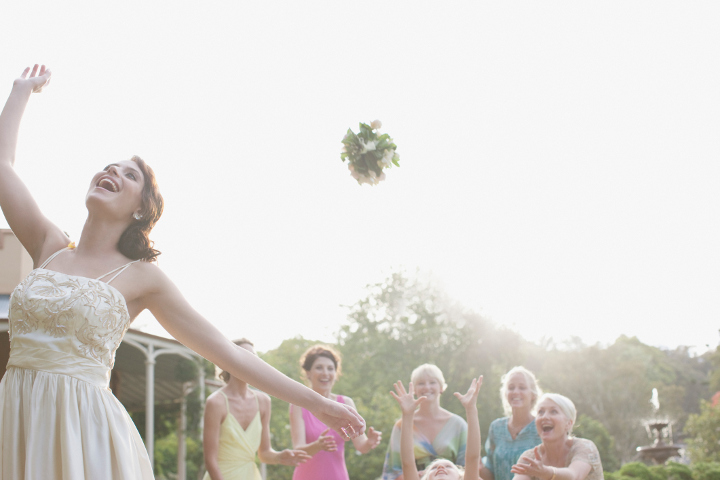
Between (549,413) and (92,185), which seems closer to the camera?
(92,185)

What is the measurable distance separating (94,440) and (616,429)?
27673 millimetres

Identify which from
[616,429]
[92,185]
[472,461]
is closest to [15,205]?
[92,185]

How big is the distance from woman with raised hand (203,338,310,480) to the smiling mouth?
289 centimetres

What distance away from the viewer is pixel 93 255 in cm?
220

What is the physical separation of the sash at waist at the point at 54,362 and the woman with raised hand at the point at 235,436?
2866mm

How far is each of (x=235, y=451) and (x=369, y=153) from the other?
8.63 ft

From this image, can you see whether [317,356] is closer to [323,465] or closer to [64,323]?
[323,465]

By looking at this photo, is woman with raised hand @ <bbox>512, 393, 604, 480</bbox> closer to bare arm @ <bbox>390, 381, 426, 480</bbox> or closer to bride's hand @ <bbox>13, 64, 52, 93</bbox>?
bare arm @ <bbox>390, 381, 426, 480</bbox>

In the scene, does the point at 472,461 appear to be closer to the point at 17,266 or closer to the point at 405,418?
the point at 405,418

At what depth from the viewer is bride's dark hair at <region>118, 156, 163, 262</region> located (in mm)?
2234

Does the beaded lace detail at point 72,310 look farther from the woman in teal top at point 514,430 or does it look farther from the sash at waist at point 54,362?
the woman in teal top at point 514,430

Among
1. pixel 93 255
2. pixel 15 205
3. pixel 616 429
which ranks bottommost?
pixel 616 429

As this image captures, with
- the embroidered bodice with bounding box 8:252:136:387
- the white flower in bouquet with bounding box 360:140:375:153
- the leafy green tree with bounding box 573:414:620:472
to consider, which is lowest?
the leafy green tree with bounding box 573:414:620:472

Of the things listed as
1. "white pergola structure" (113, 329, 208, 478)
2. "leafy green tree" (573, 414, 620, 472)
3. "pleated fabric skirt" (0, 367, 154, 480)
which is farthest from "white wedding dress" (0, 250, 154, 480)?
"leafy green tree" (573, 414, 620, 472)
